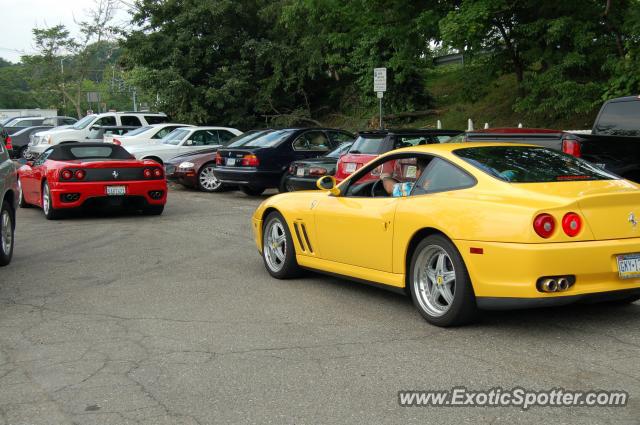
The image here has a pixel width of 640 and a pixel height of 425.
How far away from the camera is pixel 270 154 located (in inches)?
702

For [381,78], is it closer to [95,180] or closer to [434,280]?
[95,180]

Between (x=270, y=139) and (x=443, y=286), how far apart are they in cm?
1243

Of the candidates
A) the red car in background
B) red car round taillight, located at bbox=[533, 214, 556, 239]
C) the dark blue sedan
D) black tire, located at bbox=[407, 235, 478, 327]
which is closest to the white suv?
the dark blue sedan

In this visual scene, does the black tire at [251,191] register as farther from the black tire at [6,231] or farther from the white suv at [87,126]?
the white suv at [87,126]

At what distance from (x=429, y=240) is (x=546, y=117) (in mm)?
18886

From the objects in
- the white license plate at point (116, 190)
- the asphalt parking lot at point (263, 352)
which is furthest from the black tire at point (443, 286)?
the white license plate at point (116, 190)

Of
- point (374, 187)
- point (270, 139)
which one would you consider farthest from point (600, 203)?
point (270, 139)

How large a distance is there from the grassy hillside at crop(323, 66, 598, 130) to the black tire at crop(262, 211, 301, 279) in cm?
1550

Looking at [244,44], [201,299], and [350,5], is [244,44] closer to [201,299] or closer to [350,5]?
[350,5]

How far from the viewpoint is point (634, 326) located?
618 centimetres

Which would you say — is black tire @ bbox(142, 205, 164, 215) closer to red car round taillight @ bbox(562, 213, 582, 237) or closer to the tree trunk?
red car round taillight @ bbox(562, 213, 582, 237)

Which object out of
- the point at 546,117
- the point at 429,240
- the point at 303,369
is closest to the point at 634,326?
the point at 429,240

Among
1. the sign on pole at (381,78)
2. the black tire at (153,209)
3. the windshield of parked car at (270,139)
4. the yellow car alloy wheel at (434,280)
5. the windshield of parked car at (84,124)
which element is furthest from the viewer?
the windshield of parked car at (84,124)

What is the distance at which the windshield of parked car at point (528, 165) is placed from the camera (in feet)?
→ 20.7
